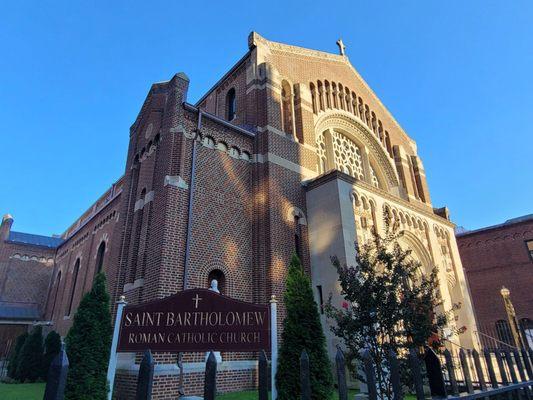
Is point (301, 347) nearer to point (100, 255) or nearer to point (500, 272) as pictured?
point (100, 255)

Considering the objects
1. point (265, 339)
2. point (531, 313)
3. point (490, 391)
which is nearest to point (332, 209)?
point (265, 339)

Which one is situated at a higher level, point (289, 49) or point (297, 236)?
point (289, 49)

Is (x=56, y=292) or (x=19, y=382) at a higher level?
(x=56, y=292)

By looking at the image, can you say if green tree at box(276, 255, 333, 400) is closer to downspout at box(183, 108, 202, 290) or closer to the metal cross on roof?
downspout at box(183, 108, 202, 290)

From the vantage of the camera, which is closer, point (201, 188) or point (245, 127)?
point (201, 188)

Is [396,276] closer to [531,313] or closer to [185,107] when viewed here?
[185,107]

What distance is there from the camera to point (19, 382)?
1752 cm

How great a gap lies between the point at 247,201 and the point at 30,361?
14.2 metres

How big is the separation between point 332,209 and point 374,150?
9.88 meters

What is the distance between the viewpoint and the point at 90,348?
902cm

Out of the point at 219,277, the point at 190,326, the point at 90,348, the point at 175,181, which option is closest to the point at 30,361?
the point at 90,348

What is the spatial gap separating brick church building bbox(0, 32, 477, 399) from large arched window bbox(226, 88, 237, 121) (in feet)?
0.20

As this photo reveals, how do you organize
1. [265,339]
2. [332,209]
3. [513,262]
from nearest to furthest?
[265,339]
[332,209]
[513,262]

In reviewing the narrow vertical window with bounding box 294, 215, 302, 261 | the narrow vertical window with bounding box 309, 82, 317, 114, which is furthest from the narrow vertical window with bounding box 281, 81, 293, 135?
the narrow vertical window with bounding box 294, 215, 302, 261
